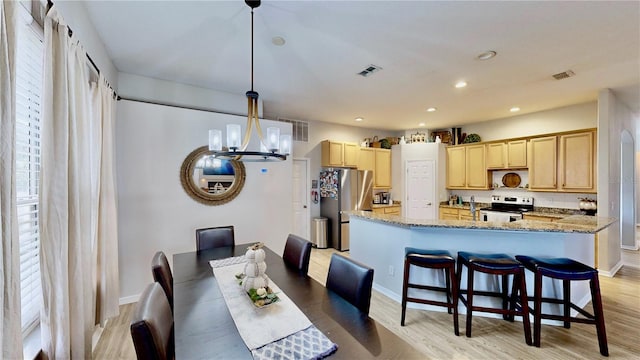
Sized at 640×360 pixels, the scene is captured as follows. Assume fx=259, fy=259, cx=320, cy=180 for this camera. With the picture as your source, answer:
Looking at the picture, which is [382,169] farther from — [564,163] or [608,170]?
[608,170]

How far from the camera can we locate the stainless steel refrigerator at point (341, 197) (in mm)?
5445

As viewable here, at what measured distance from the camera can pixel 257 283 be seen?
1.62m

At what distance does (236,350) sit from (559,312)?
10.5 feet

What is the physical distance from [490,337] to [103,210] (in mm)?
3789

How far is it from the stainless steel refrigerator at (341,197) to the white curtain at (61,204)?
423 cm

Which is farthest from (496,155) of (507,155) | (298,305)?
(298,305)

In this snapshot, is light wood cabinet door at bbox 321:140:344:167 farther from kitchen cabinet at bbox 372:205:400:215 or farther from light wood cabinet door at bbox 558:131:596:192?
light wood cabinet door at bbox 558:131:596:192

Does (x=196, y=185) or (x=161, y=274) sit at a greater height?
(x=196, y=185)

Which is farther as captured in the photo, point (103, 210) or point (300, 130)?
point (300, 130)

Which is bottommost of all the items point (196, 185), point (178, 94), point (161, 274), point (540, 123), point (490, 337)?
point (490, 337)

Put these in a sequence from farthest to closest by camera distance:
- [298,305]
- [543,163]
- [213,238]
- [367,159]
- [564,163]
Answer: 1. [367,159]
2. [543,163]
3. [564,163]
4. [213,238]
5. [298,305]

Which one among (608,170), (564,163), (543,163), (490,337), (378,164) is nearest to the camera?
(490,337)

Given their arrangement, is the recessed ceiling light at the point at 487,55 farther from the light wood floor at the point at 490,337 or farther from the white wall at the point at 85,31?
the white wall at the point at 85,31

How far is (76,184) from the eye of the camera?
160 centimetres
